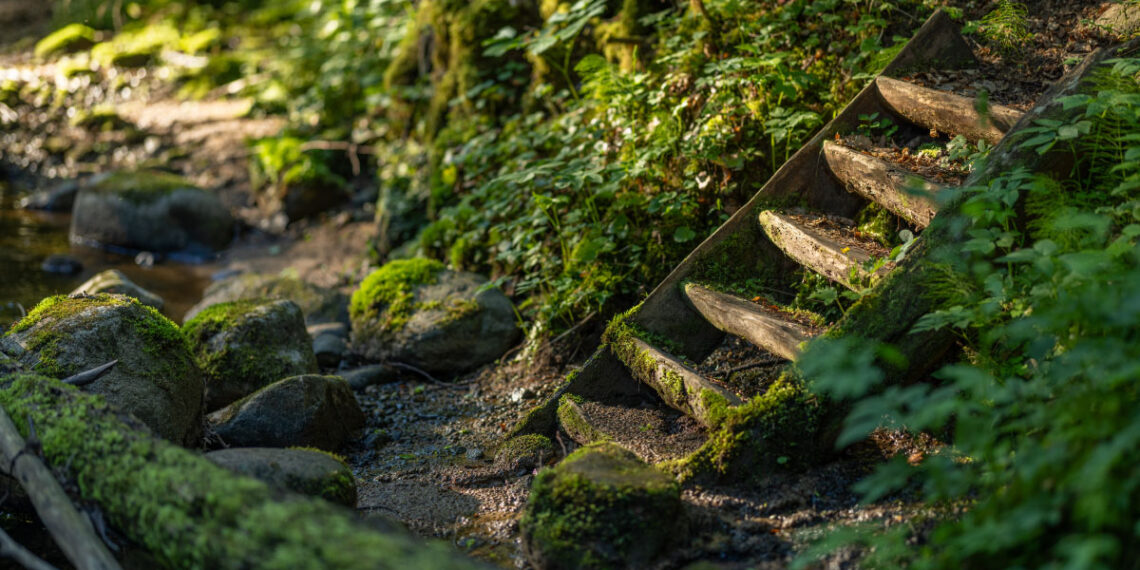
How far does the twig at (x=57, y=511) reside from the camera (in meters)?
2.46

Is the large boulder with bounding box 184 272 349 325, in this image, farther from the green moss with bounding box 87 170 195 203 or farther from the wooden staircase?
the wooden staircase

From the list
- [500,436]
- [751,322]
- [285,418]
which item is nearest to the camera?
[751,322]

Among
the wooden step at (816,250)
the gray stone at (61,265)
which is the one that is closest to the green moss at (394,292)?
the wooden step at (816,250)

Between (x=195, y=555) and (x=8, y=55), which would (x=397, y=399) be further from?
(x=8, y=55)

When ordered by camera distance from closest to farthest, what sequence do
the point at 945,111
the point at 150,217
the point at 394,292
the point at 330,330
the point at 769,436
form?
the point at 769,436 < the point at 945,111 < the point at 394,292 < the point at 330,330 < the point at 150,217

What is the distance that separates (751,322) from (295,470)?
72.5 inches

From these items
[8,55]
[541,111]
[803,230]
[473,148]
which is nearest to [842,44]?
[803,230]

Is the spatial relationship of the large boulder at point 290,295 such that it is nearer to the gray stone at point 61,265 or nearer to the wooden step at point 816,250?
the gray stone at point 61,265

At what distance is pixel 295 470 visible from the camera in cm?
307

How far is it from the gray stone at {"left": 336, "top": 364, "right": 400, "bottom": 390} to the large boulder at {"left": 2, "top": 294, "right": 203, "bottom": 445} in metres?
1.06

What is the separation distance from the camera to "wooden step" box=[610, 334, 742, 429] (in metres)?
3.21

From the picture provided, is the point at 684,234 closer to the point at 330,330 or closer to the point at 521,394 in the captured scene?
the point at 521,394

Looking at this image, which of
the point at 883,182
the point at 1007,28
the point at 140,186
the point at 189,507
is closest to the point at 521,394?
the point at 883,182

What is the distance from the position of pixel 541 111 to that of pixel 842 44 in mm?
2428
